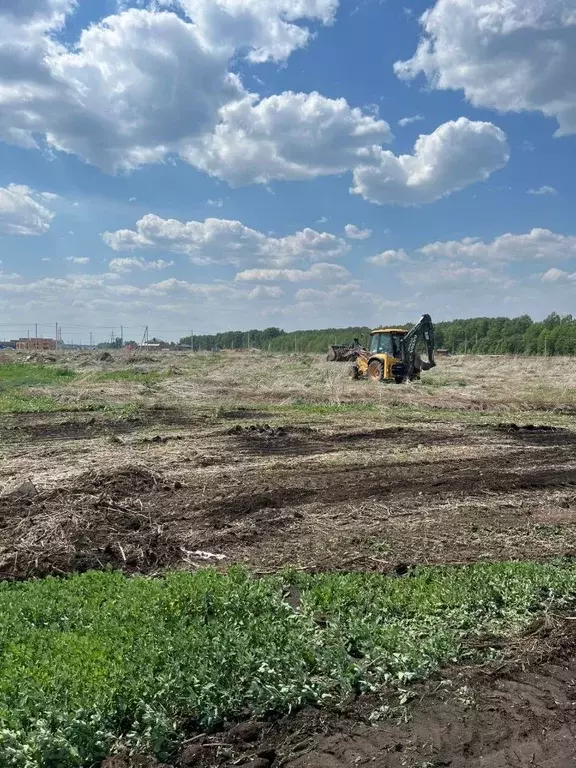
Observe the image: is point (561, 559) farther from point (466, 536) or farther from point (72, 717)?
point (72, 717)

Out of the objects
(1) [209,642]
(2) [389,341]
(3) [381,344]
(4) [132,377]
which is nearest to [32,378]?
(4) [132,377]

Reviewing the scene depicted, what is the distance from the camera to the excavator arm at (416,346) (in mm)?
25359

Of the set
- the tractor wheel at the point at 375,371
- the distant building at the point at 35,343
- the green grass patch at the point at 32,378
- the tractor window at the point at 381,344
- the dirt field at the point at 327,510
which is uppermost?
the distant building at the point at 35,343

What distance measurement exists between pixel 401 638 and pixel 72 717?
222 centimetres

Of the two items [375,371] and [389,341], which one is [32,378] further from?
[389,341]

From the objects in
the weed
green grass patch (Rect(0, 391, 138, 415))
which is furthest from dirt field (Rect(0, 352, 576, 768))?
the weed

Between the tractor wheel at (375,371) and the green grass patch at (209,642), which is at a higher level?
the tractor wheel at (375,371)

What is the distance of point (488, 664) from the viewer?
4.21 m

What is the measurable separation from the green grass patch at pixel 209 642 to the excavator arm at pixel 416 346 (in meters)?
20.2

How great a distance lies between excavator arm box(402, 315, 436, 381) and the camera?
83.2ft

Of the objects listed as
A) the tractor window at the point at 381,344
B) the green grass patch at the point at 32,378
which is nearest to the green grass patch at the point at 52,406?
the green grass patch at the point at 32,378

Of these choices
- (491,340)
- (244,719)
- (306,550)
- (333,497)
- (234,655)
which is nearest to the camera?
(244,719)

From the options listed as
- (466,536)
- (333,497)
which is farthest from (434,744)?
(333,497)

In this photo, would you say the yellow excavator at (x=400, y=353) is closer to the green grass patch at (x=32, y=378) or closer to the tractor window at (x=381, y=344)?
the tractor window at (x=381, y=344)
